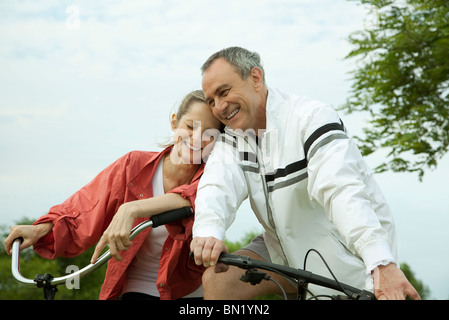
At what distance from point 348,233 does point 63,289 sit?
778 cm

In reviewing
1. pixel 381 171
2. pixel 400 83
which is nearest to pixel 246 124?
pixel 381 171

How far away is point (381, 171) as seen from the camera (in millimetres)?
9125

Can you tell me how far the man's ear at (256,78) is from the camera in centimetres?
318

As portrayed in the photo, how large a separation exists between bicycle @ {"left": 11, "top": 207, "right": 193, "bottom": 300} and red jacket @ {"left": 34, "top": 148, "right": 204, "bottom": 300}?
0.19 meters

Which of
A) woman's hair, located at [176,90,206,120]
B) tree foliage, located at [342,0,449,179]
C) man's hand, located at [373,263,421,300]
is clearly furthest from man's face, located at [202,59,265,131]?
tree foliage, located at [342,0,449,179]

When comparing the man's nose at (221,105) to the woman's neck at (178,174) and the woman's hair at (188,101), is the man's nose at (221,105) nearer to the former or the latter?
the woman's hair at (188,101)

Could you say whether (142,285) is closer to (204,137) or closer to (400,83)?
(204,137)

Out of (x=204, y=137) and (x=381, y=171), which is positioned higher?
(x=381, y=171)

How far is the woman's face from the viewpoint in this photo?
310cm

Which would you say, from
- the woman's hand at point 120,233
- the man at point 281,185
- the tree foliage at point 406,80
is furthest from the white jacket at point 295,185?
the tree foliage at point 406,80

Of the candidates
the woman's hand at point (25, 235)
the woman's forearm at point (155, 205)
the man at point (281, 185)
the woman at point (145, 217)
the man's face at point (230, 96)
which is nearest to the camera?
the man at point (281, 185)

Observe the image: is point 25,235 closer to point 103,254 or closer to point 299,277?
point 103,254

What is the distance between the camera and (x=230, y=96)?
10.0 ft

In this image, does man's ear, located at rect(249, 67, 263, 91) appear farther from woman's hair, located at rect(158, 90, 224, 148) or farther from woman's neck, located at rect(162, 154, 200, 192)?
woman's neck, located at rect(162, 154, 200, 192)
